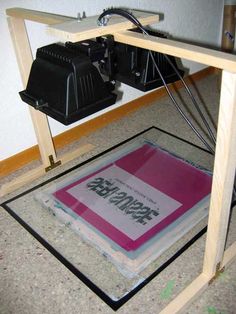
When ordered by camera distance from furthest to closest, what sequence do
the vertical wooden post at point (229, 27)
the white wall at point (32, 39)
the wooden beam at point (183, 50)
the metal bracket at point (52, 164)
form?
the vertical wooden post at point (229, 27) < the metal bracket at point (52, 164) < the white wall at point (32, 39) < the wooden beam at point (183, 50)

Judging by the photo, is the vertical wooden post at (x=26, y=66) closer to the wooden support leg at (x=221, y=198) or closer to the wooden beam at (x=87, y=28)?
the wooden beam at (x=87, y=28)

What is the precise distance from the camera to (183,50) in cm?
77

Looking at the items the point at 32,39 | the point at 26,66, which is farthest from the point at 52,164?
the point at 32,39

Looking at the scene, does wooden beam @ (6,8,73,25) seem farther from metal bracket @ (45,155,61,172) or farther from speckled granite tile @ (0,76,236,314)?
speckled granite tile @ (0,76,236,314)

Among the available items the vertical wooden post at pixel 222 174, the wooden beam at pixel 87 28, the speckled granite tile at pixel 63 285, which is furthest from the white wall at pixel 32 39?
the vertical wooden post at pixel 222 174

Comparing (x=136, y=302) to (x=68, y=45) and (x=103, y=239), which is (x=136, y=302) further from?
(x=68, y=45)

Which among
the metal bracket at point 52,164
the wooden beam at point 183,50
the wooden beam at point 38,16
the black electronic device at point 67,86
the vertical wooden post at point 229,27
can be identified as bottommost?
the metal bracket at point 52,164

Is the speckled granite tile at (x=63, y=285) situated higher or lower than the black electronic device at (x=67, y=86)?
lower

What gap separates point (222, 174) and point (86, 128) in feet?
4.05

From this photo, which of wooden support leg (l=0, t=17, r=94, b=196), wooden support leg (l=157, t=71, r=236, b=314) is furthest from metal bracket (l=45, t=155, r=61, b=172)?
wooden support leg (l=157, t=71, r=236, b=314)

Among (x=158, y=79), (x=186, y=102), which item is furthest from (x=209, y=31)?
(x=158, y=79)

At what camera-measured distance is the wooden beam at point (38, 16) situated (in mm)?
1099

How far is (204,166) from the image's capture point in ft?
5.27

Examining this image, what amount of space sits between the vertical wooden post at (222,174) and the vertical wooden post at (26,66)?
96cm
